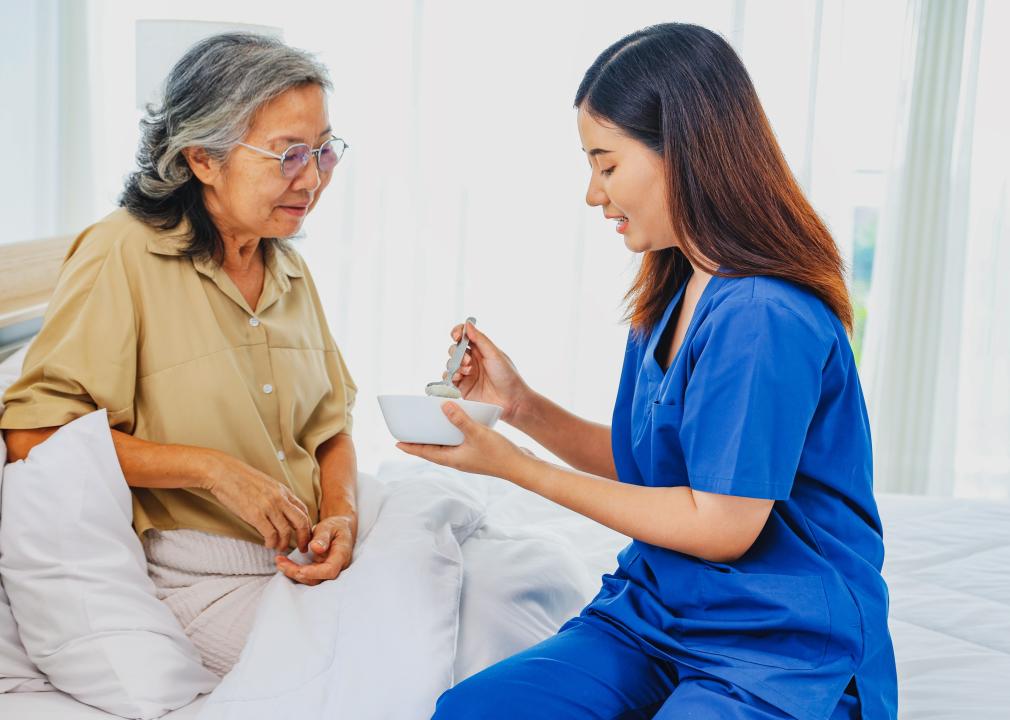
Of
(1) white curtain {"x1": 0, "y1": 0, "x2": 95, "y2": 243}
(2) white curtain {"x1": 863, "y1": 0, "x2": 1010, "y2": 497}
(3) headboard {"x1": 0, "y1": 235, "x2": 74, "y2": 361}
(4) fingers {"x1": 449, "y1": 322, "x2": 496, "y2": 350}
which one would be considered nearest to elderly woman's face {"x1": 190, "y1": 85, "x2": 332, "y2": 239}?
(4) fingers {"x1": 449, "y1": 322, "x2": 496, "y2": 350}

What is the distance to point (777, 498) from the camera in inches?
45.1

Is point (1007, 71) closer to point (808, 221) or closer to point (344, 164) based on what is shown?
point (344, 164)

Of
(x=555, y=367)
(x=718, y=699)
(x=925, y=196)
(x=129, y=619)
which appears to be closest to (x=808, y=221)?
(x=718, y=699)

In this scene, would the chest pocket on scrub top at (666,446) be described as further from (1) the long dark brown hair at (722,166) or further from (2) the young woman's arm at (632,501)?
(1) the long dark brown hair at (722,166)

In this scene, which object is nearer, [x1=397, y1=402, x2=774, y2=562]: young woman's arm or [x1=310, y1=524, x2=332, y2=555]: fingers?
[x1=397, y1=402, x2=774, y2=562]: young woman's arm

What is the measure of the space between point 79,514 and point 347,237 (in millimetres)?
3106

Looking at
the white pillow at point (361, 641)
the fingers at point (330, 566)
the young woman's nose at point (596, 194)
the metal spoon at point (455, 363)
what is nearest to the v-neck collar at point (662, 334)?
the young woman's nose at point (596, 194)

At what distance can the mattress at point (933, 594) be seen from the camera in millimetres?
1415

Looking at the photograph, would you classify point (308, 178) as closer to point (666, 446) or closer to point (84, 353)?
point (84, 353)

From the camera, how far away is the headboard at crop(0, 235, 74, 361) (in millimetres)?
1981

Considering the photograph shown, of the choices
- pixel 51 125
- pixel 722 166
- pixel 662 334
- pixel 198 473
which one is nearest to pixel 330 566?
pixel 198 473

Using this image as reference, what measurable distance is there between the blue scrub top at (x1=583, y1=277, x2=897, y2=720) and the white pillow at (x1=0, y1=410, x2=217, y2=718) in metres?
0.63

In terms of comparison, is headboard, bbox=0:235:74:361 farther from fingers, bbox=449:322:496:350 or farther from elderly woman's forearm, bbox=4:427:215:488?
fingers, bbox=449:322:496:350

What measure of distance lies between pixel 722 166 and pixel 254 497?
0.81m
